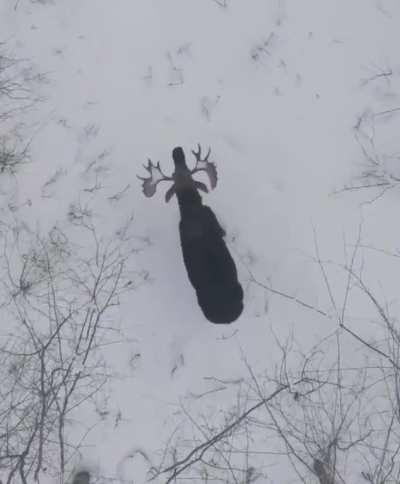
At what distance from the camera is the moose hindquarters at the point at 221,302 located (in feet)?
21.9

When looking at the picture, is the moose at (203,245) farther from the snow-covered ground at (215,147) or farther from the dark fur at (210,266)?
the snow-covered ground at (215,147)

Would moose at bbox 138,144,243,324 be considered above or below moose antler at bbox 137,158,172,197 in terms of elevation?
below

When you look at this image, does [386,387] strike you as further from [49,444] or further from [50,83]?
[50,83]

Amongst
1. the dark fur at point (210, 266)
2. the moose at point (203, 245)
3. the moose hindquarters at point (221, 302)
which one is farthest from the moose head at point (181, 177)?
the moose hindquarters at point (221, 302)

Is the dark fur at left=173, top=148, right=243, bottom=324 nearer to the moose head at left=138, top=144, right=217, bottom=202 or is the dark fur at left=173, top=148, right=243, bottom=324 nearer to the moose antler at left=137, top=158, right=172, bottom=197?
the moose head at left=138, top=144, right=217, bottom=202

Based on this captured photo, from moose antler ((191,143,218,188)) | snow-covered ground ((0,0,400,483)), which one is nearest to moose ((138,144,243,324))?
moose antler ((191,143,218,188))

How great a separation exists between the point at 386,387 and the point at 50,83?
5.00 m

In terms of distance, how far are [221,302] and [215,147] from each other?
184 centimetres

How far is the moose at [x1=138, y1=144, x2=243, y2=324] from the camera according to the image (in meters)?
6.70

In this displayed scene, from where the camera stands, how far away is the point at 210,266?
22.0ft

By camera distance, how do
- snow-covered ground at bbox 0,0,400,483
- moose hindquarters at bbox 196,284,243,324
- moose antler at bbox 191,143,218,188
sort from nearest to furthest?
1. moose hindquarters at bbox 196,284,243,324
2. moose antler at bbox 191,143,218,188
3. snow-covered ground at bbox 0,0,400,483

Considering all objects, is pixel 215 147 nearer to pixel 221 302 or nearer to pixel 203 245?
pixel 203 245

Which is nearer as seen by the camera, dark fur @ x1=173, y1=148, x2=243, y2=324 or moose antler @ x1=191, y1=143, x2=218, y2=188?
dark fur @ x1=173, y1=148, x2=243, y2=324

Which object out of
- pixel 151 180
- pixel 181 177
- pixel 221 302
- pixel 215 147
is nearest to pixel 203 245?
pixel 221 302
